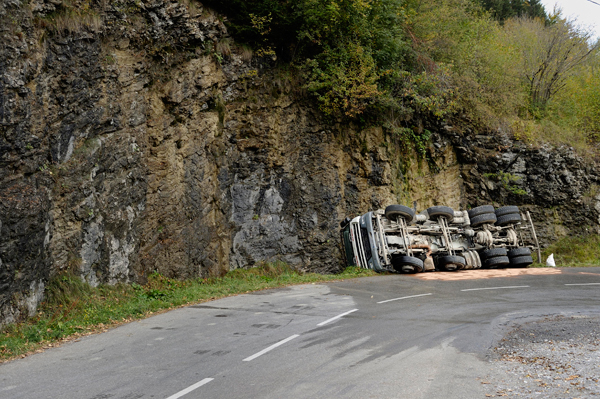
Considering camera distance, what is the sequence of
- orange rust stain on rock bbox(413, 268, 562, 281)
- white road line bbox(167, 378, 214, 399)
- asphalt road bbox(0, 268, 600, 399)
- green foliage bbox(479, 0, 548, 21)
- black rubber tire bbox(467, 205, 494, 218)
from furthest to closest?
green foliage bbox(479, 0, 548, 21), black rubber tire bbox(467, 205, 494, 218), orange rust stain on rock bbox(413, 268, 562, 281), asphalt road bbox(0, 268, 600, 399), white road line bbox(167, 378, 214, 399)

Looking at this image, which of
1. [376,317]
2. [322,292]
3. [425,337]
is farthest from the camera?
[322,292]

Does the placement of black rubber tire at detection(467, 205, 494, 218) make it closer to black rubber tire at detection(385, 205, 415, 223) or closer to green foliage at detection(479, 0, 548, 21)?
black rubber tire at detection(385, 205, 415, 223)

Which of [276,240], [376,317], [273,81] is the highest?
[273,81]

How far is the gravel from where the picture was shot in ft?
18.6

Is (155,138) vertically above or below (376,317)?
above

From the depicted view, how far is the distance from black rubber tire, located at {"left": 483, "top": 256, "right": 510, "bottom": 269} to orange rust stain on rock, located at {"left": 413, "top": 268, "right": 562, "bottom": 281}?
24.7 inches

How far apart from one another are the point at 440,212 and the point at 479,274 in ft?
9.82

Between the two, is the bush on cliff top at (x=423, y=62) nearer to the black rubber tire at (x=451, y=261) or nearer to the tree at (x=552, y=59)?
the tree at (x=552, y=59)

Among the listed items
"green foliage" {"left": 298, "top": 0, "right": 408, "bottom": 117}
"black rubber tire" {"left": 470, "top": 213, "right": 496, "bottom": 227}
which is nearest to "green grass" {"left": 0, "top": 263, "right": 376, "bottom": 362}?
"green foliage" {"left": 298, "top": 0, "right": 408, "bottom": 117}

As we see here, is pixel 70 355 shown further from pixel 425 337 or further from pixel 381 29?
pixel 381 29

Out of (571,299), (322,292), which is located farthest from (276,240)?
(571,299)

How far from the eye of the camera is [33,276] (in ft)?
33.3

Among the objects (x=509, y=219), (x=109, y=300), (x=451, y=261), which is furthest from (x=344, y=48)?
(x=109, y=300)

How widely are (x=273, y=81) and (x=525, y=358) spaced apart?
1493 centimetres
